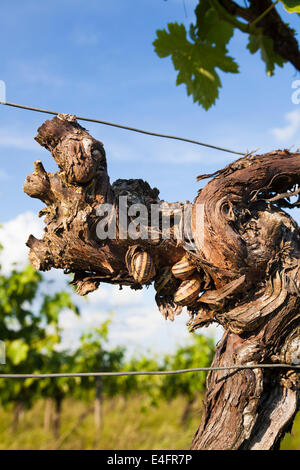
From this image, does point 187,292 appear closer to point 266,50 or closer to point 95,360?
point 266,50

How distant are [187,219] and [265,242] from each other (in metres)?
0.39

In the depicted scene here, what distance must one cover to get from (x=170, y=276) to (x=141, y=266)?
8.4 inches

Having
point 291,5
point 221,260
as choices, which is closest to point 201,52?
point 291,5

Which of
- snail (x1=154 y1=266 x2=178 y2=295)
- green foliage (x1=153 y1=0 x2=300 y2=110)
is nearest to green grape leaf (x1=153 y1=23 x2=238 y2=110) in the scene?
green foliage (x1=153 y1=0 x2=300 y2=110)

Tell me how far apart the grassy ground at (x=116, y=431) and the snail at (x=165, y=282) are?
4139 millimetres

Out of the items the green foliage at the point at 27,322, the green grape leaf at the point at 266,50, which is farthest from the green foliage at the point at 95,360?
the green grape leaf at the point at 266,50

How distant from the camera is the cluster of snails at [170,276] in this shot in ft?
6.19

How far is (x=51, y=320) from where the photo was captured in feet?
25.2

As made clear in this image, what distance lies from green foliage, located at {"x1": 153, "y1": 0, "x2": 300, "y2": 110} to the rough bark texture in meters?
0.99

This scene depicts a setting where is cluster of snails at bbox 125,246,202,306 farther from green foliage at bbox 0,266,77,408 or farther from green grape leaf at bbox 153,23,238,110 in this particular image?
green foliage at bbox 0,266,77,408

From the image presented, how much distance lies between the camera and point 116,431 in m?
8.77

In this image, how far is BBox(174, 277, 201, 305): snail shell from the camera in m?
1.95
